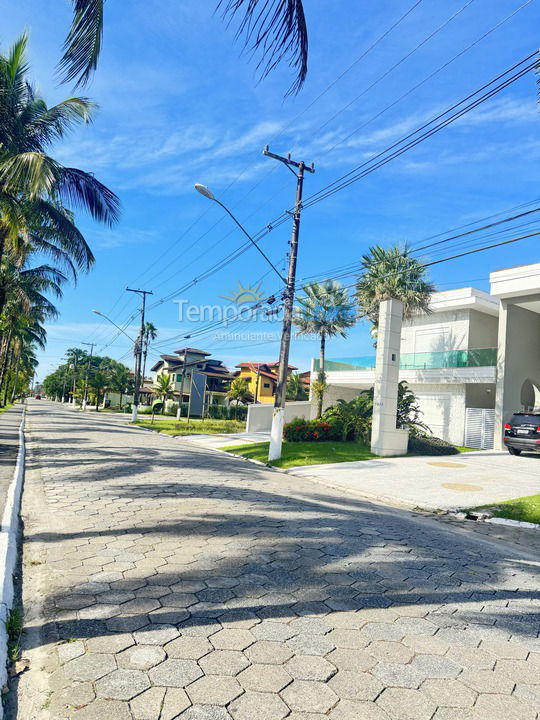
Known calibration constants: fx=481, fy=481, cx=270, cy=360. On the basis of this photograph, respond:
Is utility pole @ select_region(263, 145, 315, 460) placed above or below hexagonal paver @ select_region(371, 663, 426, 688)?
above

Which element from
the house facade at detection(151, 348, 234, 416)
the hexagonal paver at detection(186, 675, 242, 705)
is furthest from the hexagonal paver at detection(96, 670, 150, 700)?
the house facade at detection(151, 348, 234, 416)

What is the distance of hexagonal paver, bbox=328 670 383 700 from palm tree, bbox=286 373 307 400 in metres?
59.9

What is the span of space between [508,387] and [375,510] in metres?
17.1

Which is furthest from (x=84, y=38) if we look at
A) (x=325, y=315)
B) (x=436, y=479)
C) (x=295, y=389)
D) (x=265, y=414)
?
(x=295, y=389)

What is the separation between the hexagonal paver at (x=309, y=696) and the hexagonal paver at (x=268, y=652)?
0.87 ft

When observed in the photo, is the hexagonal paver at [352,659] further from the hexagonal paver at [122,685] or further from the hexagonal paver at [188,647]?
the hexagonal paver at [122,685]

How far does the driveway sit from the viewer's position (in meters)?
10.9

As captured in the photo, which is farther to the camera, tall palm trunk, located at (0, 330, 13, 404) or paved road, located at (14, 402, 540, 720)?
tall palm trunk, located at (0, 330, 13, 404)

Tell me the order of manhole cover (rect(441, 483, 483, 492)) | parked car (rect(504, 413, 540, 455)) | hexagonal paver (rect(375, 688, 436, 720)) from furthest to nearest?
parked car (rect(504, 413, 540, 455)) → manhole cover (rect(441, 483, 483, 492)) → hexagonal paver (rect(375, 688, 436, 720))

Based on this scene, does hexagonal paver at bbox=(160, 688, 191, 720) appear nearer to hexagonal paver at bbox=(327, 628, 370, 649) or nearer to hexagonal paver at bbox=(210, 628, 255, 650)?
hexagonal paver at bbox=(210, 628, 255, 650)

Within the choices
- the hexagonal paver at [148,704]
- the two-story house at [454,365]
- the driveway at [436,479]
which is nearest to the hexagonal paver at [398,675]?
the hexagonal paver at [148,704]

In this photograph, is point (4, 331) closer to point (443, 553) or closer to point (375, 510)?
point (375, 510)

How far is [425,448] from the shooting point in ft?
65.9

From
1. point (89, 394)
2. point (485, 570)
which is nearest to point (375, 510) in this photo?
point (485, 570)
